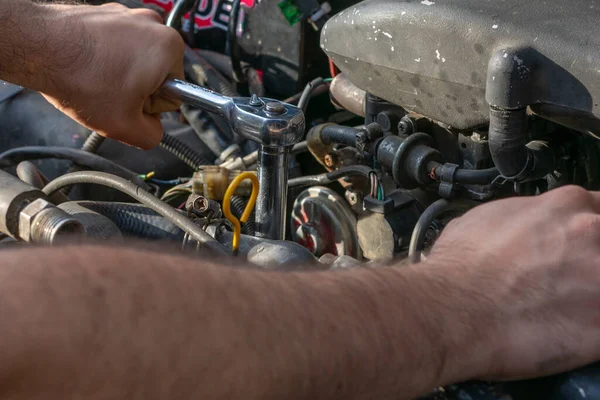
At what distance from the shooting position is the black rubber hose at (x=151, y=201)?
997mm

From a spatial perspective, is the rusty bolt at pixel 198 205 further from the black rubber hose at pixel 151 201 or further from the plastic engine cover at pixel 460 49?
the plastic engine cover at pixel 460 49

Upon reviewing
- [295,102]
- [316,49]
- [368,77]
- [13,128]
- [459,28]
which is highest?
[459,28]

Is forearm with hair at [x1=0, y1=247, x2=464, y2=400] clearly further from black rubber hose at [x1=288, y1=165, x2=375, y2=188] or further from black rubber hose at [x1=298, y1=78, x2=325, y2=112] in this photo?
black rubber hose at [x1=298, y1=78, x2=325, y2=112]

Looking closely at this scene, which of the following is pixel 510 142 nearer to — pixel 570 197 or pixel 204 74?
pixel 570 197

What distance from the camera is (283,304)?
57 cm

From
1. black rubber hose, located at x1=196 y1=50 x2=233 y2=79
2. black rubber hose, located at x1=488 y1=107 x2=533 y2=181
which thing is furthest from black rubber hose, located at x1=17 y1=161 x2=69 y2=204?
black rubber hose, located at x1=488 y1=107 x2=533 y2=181

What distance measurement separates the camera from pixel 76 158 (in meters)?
1.51

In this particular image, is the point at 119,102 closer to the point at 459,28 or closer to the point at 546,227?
the point at 459,28

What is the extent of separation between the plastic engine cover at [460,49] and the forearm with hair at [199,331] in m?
0.39

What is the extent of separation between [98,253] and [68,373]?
92mm

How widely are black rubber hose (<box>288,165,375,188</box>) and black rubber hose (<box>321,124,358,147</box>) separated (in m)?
0.04

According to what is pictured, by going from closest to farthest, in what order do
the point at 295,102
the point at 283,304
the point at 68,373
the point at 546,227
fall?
the point at 68,373, the point at 283,304, the point at 546,227, the point at 295,102

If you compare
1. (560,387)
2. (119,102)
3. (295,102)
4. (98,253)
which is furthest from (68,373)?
(295,102)

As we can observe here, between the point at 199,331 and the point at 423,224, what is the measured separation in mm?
639
